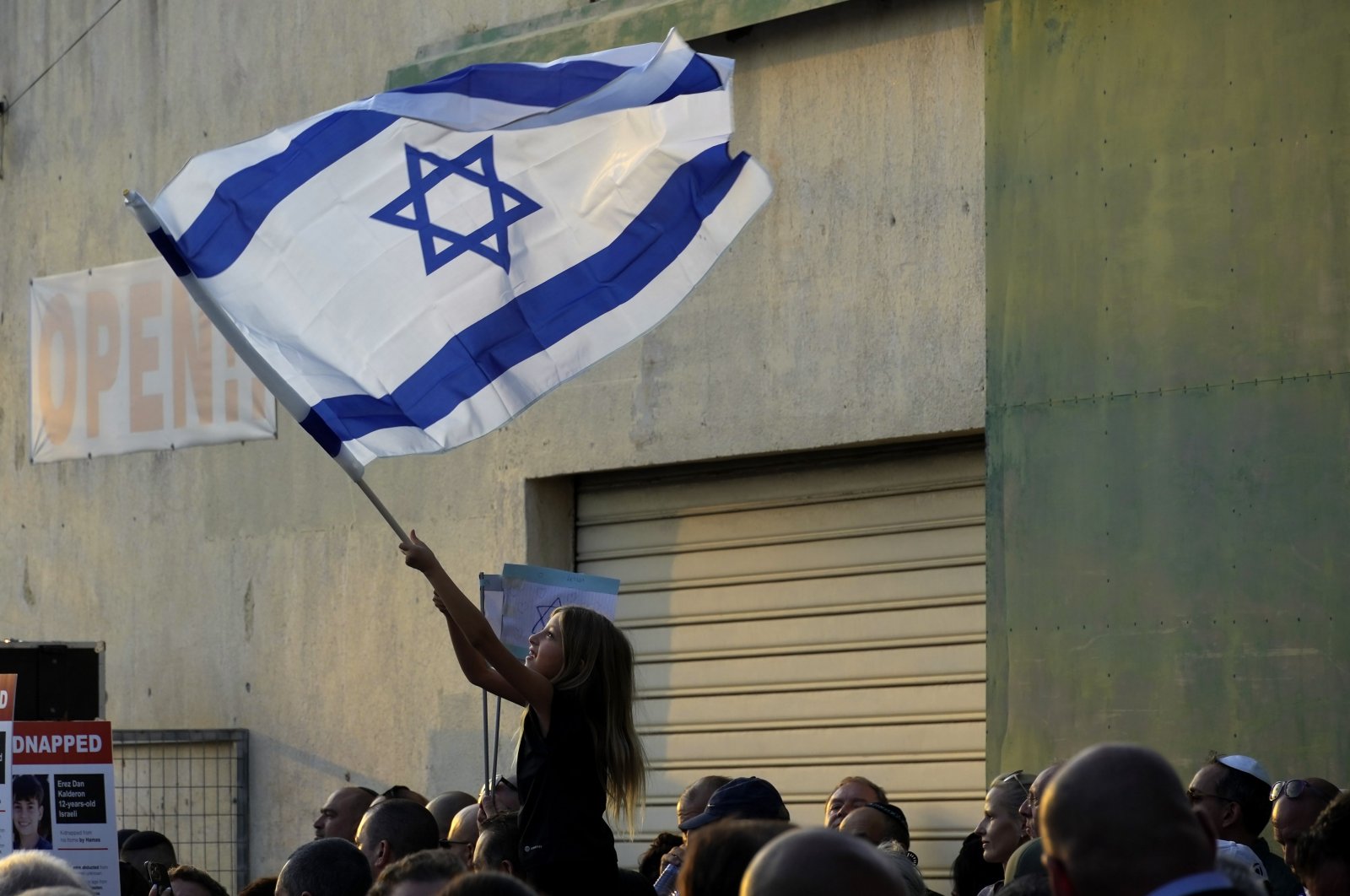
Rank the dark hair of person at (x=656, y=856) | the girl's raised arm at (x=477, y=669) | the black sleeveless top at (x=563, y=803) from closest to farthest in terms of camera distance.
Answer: the black sleeveless top at (x=563, y=803)
the girl's raised arm at (x=477, y=669)
the dark hair of person at (x=656, y=856)

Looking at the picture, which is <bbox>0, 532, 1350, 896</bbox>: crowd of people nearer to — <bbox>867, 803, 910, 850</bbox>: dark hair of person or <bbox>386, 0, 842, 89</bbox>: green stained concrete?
<bbox>867, 803, 910, 850</bbox>: dark hair of person

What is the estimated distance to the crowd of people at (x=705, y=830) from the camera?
9.09 feet

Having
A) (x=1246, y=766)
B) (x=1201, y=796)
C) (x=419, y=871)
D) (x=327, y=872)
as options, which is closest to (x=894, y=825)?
(x=1201, y=796)

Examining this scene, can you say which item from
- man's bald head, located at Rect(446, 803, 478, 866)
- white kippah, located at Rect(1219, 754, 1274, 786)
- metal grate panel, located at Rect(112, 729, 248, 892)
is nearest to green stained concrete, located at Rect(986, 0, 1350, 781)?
white kippah, located at Rect(1219, 754, 1274, 786)

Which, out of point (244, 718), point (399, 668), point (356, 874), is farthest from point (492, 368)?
point (244, 718)

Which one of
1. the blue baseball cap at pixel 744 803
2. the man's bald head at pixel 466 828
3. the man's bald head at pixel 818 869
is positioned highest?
the man's bald head at pixel 818 869

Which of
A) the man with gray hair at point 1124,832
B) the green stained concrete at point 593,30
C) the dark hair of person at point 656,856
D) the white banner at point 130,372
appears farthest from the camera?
the white banner at point 130,372

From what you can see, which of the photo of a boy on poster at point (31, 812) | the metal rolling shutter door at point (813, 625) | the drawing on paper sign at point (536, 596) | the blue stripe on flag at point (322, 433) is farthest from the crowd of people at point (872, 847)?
the metal rolling shutter door at point (813, 625)

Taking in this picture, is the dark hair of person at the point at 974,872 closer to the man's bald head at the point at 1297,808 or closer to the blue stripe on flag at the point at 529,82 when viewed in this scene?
the man's bald head at the point at 1297,808

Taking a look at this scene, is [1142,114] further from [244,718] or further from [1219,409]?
[244,718]

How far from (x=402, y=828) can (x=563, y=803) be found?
997 millimetres

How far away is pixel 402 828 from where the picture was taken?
21.6 ft

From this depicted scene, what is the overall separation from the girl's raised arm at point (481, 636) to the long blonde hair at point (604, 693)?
10 centimetres

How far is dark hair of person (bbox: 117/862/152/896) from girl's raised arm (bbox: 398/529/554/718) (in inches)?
134
